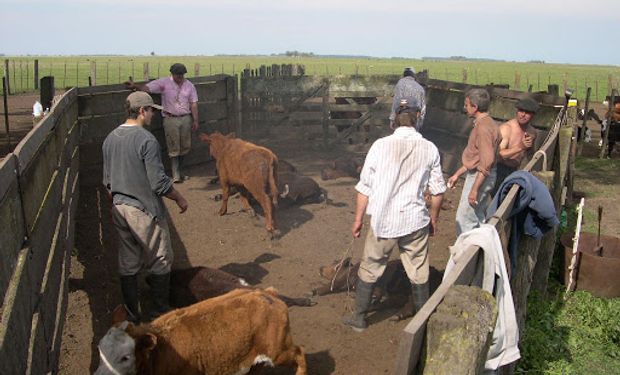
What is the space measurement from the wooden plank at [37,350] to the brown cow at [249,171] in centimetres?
466

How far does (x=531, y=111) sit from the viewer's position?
6.54m

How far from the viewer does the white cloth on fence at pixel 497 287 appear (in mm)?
3402

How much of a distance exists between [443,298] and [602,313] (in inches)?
180

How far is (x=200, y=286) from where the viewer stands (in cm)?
587

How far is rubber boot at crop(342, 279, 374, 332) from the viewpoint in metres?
5.43

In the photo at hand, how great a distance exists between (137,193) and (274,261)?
8.65 ft

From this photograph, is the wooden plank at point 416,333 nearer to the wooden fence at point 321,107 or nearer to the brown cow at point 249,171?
the brown cow at point 249,171

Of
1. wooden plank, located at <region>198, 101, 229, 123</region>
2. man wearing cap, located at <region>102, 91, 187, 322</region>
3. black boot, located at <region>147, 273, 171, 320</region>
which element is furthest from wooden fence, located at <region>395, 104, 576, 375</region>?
wooden plank, located at <region>198, 101, 229, 123</region>

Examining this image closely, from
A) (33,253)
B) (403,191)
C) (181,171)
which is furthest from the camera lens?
(181,171)

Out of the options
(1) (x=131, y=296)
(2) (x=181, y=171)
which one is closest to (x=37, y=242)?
(1) (x=131, y=296)

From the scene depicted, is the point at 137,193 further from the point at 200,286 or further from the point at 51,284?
the point at 200,286

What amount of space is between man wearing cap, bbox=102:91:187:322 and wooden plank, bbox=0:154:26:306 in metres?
1.63

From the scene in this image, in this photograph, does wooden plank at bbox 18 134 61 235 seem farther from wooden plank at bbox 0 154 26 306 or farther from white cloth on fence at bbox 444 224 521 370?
white cloth on fence at bbox 444 224 521 370

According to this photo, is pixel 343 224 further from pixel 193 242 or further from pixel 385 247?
pixel 385 247
